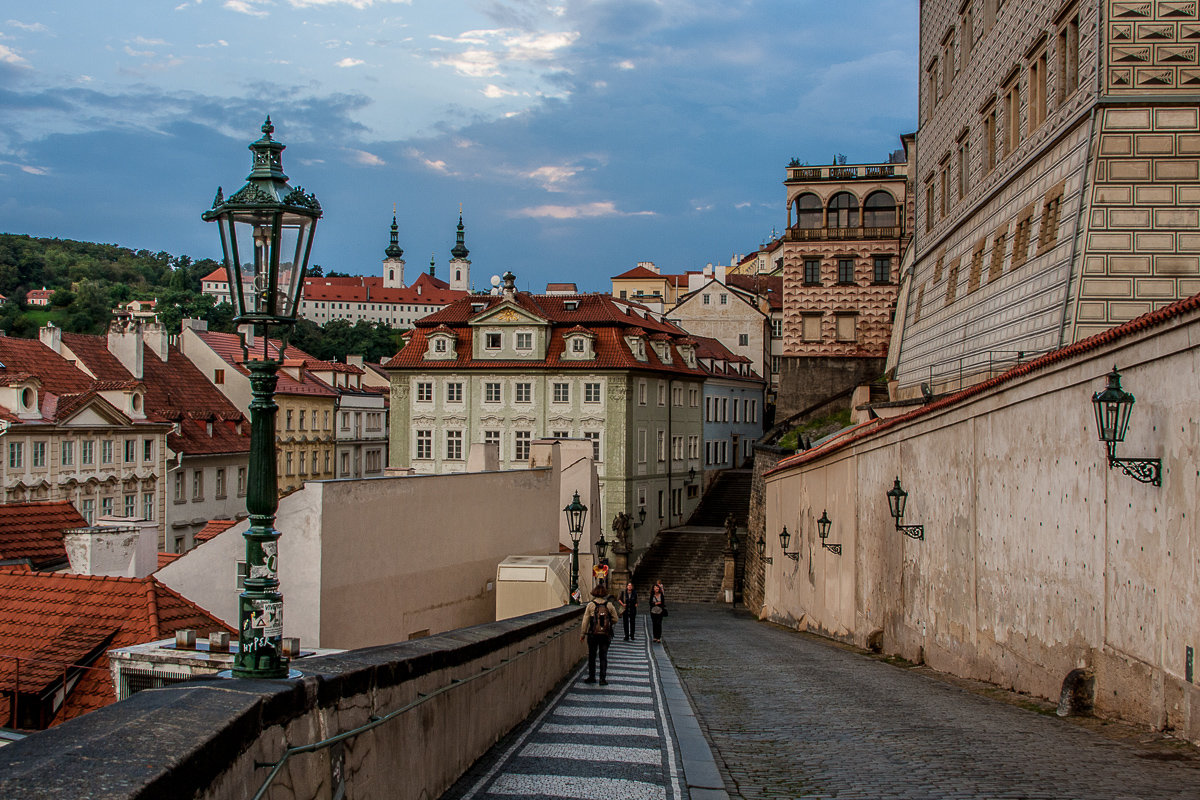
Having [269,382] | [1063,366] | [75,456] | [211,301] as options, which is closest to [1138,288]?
[1063,366]

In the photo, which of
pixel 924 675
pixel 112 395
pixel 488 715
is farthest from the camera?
pixel 112 395

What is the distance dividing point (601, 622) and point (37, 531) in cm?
1186

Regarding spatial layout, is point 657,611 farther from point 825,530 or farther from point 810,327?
point 810,327

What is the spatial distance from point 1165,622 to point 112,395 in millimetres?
39303

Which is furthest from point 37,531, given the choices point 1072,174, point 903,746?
point 1072,174

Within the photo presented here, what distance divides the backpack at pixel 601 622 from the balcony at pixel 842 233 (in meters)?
42.2

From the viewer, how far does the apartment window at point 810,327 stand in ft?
170

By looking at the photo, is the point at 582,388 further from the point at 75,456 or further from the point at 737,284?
the point at 737,284

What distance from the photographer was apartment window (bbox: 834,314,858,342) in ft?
169

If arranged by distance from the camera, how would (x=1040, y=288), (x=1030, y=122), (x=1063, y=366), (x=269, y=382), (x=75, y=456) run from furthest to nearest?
1. (x=75, y=456)
2. (x=1030, y=122)
3. (x=1040, y=288)
4. (x=1063, y=366)
5. (x=269, y=382)

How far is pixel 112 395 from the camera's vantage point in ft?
132

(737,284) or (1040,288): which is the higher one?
(737,284)

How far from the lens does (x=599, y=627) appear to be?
42.1 ft

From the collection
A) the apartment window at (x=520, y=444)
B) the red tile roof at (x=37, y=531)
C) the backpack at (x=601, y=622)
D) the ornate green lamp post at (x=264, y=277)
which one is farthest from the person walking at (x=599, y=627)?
the apartment window at (x=520, y=444)
